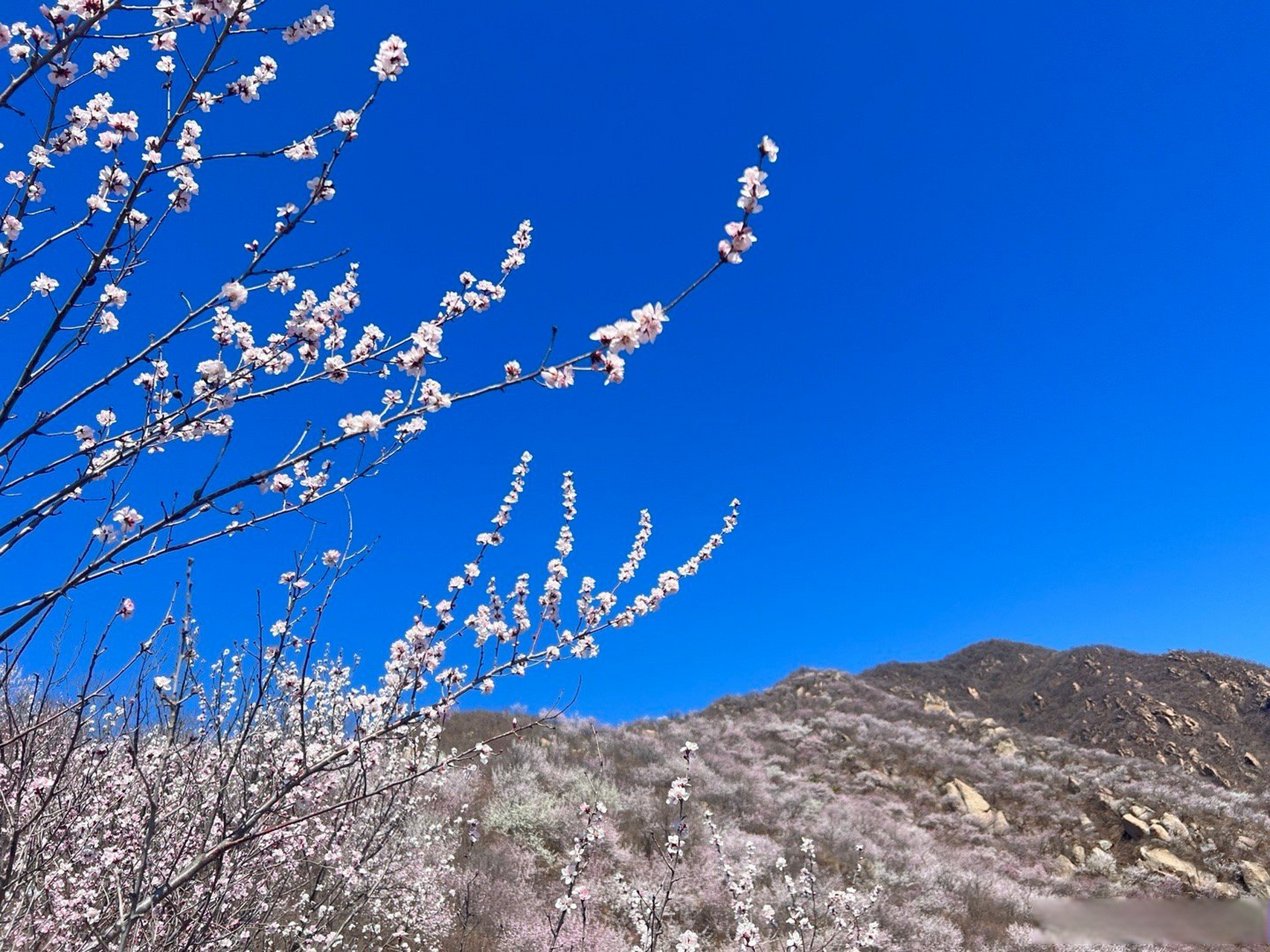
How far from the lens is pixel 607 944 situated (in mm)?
9867

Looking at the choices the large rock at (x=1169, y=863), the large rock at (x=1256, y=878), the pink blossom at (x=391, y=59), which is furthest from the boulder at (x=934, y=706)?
the pink blossom at (x=391, y=59)

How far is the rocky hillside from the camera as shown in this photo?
12.1 metres

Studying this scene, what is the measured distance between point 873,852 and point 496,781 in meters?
9.05

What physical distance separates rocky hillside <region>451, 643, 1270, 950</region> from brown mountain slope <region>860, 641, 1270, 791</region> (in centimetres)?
12

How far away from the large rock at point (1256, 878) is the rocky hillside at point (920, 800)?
53mm

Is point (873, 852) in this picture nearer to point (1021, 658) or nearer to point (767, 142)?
point (767, 142)

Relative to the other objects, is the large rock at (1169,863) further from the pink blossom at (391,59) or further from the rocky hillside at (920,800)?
the pink blossom at (391,59)

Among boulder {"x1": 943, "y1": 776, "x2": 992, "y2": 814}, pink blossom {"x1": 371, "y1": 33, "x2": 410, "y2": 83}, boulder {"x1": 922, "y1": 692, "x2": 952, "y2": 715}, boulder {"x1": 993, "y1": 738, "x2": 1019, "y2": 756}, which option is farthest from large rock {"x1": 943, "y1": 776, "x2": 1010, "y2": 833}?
pink blossom {"x1": 371, "y1": 33, "x2": 410, "y2": 83}

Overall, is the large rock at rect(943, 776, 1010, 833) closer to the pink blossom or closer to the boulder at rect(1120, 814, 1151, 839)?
the boulder at rect(1120, 814, 1151, 839)

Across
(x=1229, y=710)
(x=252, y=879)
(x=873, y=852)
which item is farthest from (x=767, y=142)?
(x=1229, y=710)

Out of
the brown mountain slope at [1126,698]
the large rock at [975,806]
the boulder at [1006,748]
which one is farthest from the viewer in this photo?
the brown mountain slope at [1126,698]

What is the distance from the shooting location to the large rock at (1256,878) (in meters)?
14.7

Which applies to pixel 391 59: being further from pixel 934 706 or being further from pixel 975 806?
pixel 934 706

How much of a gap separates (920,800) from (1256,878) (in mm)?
8029
